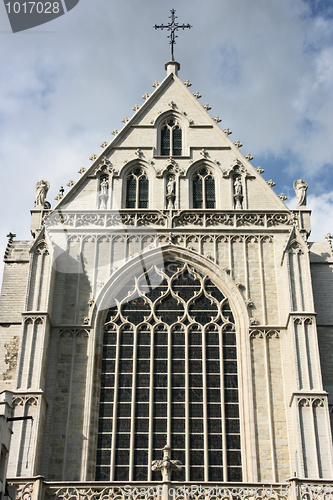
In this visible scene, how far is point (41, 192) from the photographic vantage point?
22.7 metres

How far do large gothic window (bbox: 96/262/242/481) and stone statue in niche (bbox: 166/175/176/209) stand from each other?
6.14ft

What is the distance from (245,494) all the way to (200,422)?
10.2 feet

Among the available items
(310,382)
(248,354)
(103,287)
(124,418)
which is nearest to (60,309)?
(103,287)

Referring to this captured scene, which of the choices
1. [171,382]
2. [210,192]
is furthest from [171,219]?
[171,382]

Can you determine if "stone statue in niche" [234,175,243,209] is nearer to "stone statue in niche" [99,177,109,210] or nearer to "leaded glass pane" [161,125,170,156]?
"leaded glass pane" [161,125,170,156]

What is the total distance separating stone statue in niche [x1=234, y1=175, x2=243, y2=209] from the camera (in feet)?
74.2

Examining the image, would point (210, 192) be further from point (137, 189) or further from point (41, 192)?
point (41, 192)

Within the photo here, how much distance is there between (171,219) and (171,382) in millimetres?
4654

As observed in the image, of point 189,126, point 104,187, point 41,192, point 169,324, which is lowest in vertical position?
point 169,324

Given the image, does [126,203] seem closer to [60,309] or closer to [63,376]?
[60,309]

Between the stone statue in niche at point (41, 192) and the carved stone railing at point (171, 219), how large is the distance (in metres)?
0.57

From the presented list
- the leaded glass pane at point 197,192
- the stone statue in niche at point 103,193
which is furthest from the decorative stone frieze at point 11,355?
the leaded glass pane at point 197,192

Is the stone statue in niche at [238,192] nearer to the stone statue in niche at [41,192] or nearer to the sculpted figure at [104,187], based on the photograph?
the sculpted figure at [104,187]

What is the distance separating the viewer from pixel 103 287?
20.9 meters
